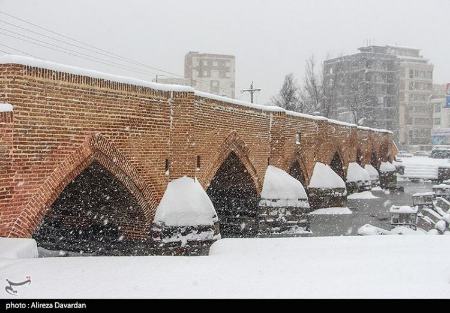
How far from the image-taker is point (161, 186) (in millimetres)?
9891

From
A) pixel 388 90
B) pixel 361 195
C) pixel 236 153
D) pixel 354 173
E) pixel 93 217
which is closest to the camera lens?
pixel 93 217

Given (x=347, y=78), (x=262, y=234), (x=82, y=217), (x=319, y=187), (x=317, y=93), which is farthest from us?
(x=347, y=78)

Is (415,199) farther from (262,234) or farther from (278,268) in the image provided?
(278,268)

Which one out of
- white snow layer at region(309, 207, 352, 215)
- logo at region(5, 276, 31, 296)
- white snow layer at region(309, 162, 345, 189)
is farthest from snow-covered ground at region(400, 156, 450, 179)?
logo at region(5, 276, 31, 296)

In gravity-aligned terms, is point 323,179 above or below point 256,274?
below

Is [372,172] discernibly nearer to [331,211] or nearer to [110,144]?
[331,211]

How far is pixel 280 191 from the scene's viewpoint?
14648mm

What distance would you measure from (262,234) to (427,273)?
8.99 meters

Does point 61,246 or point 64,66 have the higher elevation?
point 64,66

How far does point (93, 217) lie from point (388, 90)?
64.1 m

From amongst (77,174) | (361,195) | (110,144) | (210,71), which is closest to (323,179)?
(361,195)

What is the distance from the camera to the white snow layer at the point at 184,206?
31.4 ft

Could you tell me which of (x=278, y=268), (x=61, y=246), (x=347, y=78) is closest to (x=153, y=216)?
(x=61, y=246)

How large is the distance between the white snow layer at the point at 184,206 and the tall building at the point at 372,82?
56813 millimetres
